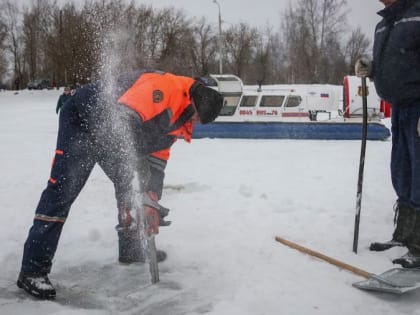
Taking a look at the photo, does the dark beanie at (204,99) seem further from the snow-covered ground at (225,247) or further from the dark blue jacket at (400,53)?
the dark blue jacket at (400,53)

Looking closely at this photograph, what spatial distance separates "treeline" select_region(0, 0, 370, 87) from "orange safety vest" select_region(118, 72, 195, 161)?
2215 centimetres

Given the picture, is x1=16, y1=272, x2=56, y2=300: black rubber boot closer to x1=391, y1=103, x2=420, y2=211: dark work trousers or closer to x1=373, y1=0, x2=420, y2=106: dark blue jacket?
x1=391, y1=103, x2=420, y2=211: dark work trousers

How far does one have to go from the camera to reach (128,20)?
104 ft

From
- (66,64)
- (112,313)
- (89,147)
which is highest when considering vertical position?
(66,64)

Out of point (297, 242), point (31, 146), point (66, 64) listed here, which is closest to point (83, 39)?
point (66, 64)

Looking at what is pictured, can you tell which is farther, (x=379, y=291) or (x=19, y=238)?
(x=19, y=238)

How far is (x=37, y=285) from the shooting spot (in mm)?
2646

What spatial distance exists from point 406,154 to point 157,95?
5.77 feet

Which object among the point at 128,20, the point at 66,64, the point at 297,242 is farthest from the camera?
the point at 66,64

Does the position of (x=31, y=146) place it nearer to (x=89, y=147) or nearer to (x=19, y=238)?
(x=19, y=238)

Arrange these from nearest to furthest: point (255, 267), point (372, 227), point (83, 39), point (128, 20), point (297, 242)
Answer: point (255, 267)
point (297, 242)
point (372, 227)
point (83, 39)
point (128, 20)

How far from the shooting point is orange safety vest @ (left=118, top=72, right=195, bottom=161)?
8.55ft

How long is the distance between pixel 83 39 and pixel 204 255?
81.6 feet

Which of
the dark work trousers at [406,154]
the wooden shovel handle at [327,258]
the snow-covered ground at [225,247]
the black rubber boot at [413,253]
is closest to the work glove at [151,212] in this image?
the snow-covered ground at [225,247]
